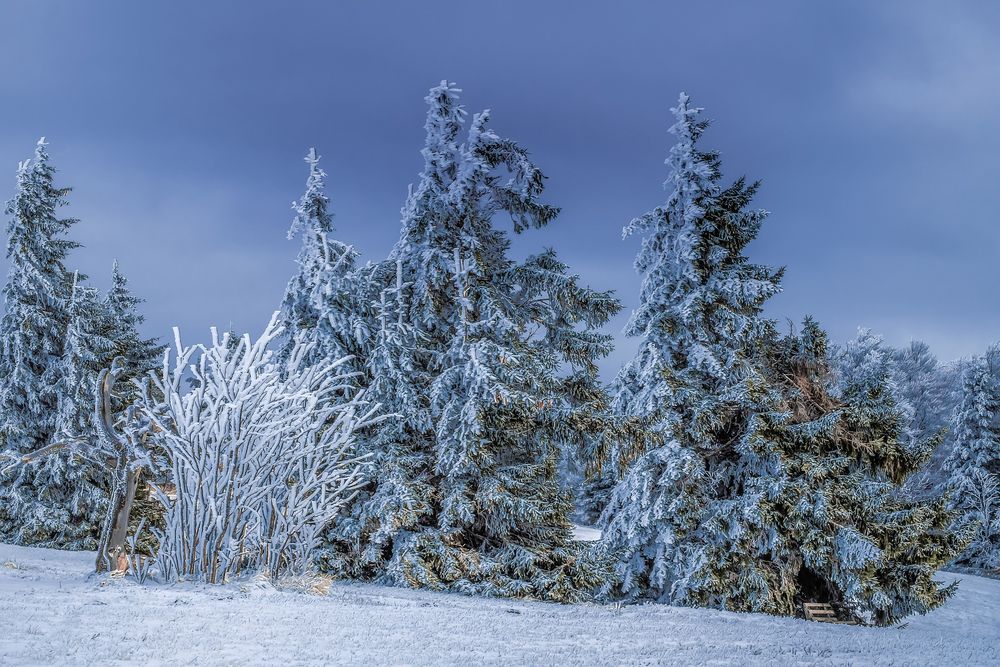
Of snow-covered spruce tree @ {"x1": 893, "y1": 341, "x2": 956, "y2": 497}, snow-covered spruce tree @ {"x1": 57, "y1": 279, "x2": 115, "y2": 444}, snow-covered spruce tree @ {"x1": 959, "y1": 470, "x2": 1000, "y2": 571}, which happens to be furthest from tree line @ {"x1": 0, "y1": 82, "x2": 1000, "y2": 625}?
snow-covered spruce tree @ {"x1": 893, "y1": 341, "x2": 956, "y2": 497}

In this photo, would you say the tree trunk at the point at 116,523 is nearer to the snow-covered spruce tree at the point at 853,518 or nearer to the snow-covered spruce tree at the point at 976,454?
the snow-covered spruce tree at the point at 853,518

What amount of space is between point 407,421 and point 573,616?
4.51m

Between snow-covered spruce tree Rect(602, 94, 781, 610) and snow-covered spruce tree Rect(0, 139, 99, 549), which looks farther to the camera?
snow-covered spruce tree Rect(0, 139, 99, 549)

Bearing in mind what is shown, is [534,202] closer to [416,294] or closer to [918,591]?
[416,294]

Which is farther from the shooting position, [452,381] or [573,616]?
[452,381]

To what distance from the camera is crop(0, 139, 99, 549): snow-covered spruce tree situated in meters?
17.8

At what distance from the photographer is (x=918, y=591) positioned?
9977 millimetres

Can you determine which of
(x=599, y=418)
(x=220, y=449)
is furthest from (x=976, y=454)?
(x=220, y=449)

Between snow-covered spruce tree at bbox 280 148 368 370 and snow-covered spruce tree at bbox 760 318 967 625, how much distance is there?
21.9 ft

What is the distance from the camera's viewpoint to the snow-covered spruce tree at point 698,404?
1041 cm

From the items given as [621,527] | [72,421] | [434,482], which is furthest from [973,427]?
[72,421]

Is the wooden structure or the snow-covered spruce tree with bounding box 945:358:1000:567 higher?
the snow-covered spruce tree with bounding box 945:358:1000:567

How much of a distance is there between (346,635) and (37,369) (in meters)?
18.1

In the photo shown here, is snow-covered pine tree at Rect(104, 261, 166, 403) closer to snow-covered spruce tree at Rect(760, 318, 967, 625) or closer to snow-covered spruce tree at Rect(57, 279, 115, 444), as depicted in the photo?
snow-covered spruce tree at Rect(57, 279, 115, 444)
